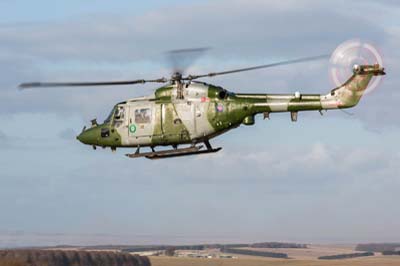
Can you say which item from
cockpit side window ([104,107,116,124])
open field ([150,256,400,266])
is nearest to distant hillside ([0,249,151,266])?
open field ([150,256,400,266])

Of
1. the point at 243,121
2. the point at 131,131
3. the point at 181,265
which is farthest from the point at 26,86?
the point at 181,265

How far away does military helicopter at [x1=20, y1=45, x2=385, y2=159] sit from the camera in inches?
2308

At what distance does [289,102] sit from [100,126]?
1285 cm

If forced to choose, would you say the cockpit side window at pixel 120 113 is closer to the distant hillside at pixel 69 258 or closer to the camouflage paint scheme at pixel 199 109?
the camouflage paint scheme at pixel 199 109

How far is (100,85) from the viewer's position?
58.3 m

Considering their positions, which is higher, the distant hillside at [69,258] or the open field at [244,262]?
the open field at [244,262]

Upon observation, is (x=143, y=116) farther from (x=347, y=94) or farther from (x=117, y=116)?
(x=347, y=94)

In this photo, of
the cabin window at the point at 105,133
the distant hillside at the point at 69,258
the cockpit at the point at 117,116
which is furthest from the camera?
the distant hillside at the point at 69,258

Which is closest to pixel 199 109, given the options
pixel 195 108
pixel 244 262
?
pixel 195 108

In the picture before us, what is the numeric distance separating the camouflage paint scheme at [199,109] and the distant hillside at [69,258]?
2804 inches

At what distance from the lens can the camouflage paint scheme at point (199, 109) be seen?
58625 mm

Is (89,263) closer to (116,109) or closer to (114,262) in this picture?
(114,262)

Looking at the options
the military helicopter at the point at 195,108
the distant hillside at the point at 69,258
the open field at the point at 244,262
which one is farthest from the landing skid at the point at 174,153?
the open field at the point at 244,262

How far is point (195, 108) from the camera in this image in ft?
201
